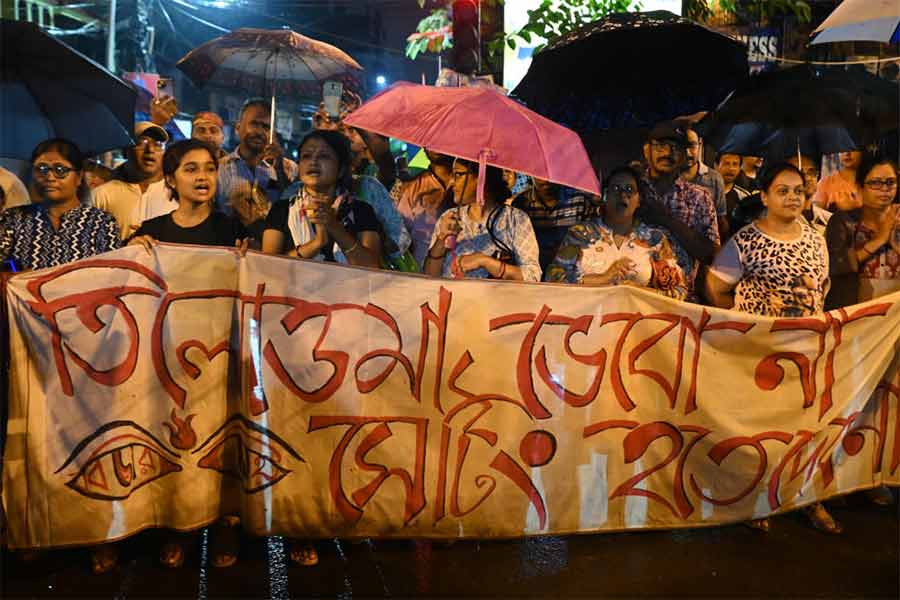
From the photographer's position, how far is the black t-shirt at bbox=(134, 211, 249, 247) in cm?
450

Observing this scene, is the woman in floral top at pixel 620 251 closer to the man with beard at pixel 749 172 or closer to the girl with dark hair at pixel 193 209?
the girl with dark hair at pixel 193 209

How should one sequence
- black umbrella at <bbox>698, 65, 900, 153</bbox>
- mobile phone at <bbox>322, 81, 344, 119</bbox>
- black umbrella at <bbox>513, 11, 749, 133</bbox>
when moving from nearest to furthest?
1. black umbrella at <bbox>513, 11, 749, 133</bbox>
2. black umbrella at <bbox>698, 65, 900, 153</bbox>
3. mobile phone at <bbox>322, 81, 344, 119</bbox>

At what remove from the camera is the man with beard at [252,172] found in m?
6.07

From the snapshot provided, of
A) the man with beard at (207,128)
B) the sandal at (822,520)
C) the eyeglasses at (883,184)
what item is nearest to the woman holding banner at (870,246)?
the eyeglasses at (883,184)

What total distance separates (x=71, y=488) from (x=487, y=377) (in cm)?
186

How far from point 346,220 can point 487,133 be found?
1.05 metres

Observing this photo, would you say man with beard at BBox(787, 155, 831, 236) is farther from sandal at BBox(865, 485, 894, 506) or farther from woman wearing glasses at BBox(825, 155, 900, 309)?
sandal at BBox(865, 485, 894, 506)

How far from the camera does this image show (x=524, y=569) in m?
4.20

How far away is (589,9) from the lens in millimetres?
6832

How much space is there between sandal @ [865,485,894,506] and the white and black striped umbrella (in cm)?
457

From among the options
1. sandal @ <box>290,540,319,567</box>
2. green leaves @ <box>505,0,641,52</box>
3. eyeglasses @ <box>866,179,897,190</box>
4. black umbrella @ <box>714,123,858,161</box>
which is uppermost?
green leaves @ <box>505,0,641,52</box>

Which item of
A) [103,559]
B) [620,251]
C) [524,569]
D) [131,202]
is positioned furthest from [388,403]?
[131,202]

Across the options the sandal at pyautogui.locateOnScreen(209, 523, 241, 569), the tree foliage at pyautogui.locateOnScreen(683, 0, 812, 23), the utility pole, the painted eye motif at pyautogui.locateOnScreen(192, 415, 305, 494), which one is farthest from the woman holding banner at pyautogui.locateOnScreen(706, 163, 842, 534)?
the utility pole

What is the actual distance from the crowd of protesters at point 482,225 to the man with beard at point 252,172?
1 centimetres
